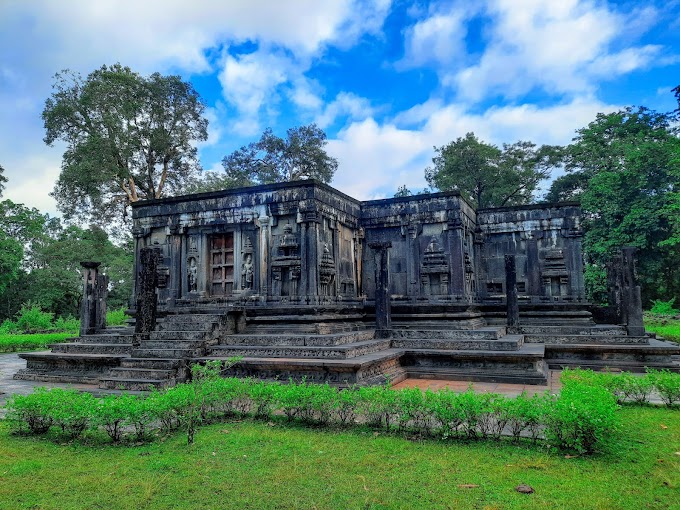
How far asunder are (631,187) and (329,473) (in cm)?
2741

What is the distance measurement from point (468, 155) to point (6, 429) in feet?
100

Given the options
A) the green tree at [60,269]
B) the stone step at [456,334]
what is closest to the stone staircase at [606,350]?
the stone step at [456,334]

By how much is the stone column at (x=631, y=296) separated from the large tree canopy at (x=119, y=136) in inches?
940

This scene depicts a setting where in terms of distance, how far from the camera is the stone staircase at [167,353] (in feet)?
31.9

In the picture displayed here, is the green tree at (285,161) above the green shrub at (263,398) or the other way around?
above

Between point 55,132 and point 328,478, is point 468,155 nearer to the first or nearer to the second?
point 55,132

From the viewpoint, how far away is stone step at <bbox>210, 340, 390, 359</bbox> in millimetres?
9906

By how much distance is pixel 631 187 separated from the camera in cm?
2627

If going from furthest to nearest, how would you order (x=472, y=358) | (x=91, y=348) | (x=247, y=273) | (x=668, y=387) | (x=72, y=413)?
1. (x=247, y=273)
2. (x=91, y=348)
3. (x=472, y=358)
4. (x=668, y=387)
5. (x=72, y=413)

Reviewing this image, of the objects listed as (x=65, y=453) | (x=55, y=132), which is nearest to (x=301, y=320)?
(x=65, y=453)

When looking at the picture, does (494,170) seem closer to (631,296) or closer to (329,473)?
(631,296)

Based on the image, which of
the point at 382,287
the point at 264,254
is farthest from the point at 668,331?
the point at 264,254

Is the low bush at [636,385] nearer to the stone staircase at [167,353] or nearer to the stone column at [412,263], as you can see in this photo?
the stone staircase at [167,353]

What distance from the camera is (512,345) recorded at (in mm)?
11234
